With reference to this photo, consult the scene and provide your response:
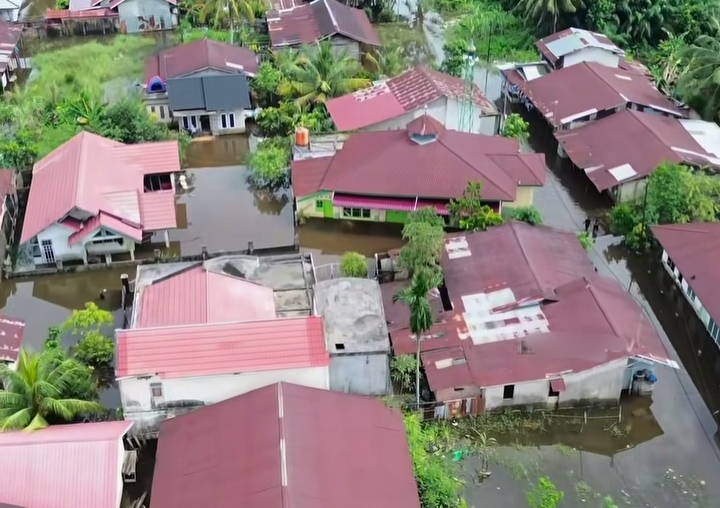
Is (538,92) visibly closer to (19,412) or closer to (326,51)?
(326,51)

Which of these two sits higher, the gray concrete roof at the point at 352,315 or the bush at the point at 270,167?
the gray concrete roof at the point at 352,315

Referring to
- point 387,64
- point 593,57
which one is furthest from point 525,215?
point 593,57

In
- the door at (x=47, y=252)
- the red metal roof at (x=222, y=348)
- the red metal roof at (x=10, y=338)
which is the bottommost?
the door at (x=47, y=252)

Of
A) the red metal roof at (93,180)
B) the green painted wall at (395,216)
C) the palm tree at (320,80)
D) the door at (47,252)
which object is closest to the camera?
the red metal roof at (93,180)

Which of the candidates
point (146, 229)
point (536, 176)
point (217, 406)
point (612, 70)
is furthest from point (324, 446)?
point (612, 70)

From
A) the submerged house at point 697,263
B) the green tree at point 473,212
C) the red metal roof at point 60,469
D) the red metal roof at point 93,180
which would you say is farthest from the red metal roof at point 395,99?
the red metal roof at point 60,469

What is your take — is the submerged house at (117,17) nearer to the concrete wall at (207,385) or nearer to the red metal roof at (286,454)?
the concrete wall at (207,385)
